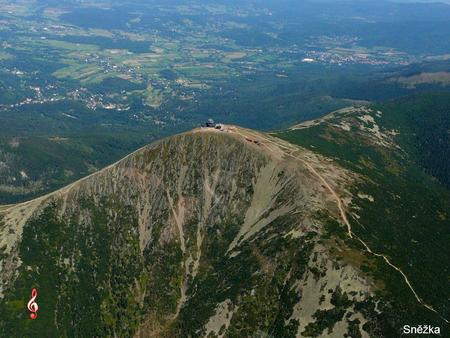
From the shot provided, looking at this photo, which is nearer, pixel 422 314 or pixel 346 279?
pixel 422 314

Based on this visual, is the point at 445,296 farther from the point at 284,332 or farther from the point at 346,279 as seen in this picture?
the point at 284,332

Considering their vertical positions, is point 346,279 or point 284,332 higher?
point 346,279

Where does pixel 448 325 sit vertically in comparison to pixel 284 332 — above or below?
above

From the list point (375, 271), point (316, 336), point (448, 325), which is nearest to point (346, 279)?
point (375, 271)

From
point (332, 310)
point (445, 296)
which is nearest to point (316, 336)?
point (332, 310)

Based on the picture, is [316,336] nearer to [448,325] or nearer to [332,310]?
[332,310]

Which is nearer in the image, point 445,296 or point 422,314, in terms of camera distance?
point 422,314

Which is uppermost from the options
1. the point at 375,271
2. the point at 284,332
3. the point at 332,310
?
the point at 375,271
